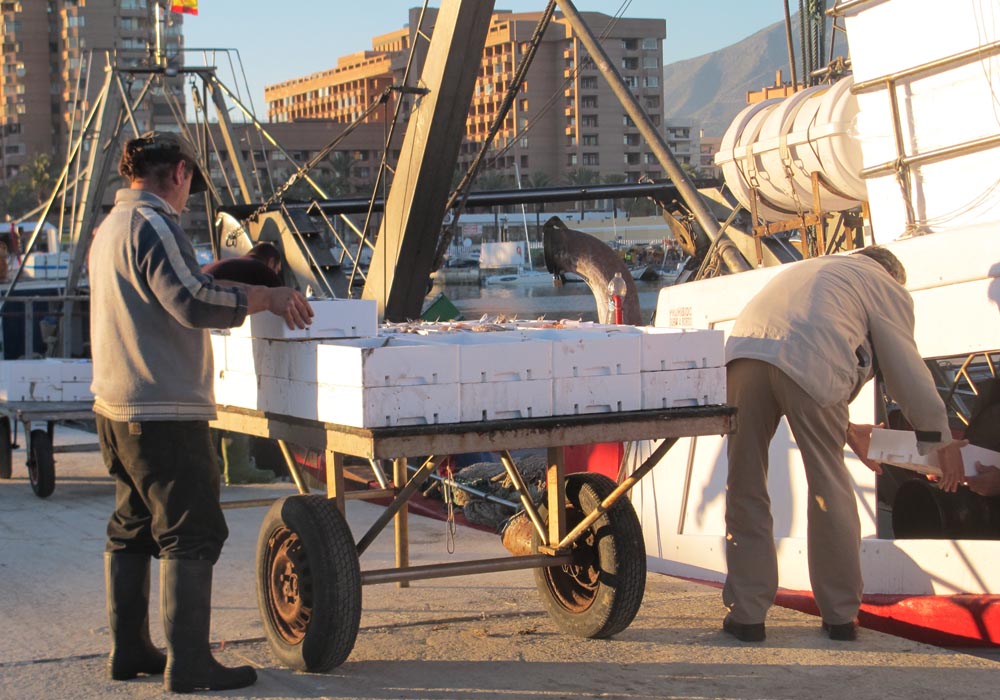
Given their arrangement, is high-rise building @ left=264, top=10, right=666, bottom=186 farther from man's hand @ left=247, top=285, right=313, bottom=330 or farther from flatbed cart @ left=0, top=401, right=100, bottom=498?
man's hand @ left=247, top=285, right=313, bottom=330

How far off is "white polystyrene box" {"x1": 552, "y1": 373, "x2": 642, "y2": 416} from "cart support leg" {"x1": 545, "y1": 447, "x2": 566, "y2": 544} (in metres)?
0.66

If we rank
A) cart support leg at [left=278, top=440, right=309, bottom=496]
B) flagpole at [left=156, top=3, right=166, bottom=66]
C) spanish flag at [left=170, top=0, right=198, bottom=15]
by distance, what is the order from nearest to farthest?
cart support leg at [left=278, top=440, right=309, bottom=496]
flagpole at [left=156, top=3, right=166, bottom=66]
spanish flag at [left=170, top=0, right=198, bottom=15]

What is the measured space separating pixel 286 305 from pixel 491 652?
1.66m

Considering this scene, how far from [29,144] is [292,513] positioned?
545ft

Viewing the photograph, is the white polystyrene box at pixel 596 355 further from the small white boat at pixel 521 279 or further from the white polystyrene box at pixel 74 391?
the small white boat at pixel 521 279

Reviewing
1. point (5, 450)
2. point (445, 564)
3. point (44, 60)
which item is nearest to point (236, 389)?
point (445, 564)

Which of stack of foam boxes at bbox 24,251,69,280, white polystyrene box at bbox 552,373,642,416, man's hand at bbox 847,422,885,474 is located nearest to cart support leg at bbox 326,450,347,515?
white polystyrene box at bbox 552,373,642,416

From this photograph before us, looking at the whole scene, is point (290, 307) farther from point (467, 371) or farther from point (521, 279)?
point (521, 279)

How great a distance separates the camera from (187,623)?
4812mm

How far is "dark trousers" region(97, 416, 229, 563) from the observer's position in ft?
15.7

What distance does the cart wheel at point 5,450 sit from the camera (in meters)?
12.0

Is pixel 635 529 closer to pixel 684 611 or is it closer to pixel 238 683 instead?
pixel 684 611

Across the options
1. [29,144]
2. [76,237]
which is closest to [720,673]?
[76,237]

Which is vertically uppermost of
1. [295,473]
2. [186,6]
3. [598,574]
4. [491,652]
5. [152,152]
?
[186,6]
